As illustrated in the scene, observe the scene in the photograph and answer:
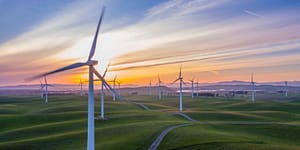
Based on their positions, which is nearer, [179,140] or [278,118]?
[179,140]

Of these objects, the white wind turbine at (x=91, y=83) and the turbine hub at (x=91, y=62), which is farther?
the turbine hub at (x=91, y=62)

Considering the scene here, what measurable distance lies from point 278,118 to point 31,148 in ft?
205

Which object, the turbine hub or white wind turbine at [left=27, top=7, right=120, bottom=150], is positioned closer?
white wind turbine at [left=27, top=7, right=120, bottom=150]

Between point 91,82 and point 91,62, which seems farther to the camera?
point 91,62

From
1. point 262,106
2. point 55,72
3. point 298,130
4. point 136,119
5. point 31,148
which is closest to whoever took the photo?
point 55,72

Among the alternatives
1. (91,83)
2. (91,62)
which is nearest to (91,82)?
(91,83)

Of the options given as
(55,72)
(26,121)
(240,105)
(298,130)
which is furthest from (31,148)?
(240,105)

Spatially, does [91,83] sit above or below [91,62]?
below

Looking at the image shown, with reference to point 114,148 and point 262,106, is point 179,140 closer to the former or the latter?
point 114,148

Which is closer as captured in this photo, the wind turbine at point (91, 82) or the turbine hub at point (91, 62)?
the wind turbine at point (91, 82)

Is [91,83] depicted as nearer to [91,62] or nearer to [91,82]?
[91,82]

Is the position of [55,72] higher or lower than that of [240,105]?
higher

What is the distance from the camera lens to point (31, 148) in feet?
165

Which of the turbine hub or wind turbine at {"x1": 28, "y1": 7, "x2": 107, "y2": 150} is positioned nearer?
wind turbine at {"x1": 28, "y1": 7, "x2": 107, "y2": 150}
